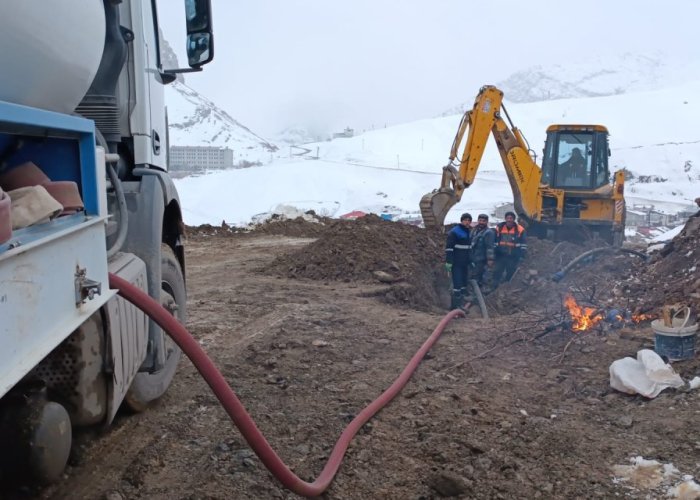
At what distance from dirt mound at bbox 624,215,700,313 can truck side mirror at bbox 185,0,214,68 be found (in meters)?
4.85

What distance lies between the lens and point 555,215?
12875 mm

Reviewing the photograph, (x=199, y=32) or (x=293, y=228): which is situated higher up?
(x=199, y=32)

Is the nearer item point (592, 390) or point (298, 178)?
point (592, 390)

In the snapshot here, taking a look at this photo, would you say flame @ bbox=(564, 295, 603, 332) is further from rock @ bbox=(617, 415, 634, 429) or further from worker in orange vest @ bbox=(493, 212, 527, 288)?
worker in orange vest @ bbox=(493, 212, 527, 288)

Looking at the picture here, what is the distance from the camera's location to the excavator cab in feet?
42.4

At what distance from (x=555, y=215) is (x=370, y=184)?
83.2 feet

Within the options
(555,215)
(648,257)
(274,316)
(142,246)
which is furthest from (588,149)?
(142,246)

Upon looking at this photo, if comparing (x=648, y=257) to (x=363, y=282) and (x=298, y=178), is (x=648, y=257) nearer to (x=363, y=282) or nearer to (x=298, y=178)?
(x=363, y=282)

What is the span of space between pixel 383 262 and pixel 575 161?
5640mm

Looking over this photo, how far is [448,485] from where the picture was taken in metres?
3.28

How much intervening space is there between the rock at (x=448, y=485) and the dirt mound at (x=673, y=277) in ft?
11.5

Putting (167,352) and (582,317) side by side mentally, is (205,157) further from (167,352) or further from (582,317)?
(167,352)

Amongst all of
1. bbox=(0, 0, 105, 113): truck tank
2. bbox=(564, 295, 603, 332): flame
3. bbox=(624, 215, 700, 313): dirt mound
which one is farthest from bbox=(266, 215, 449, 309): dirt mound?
bbox=(0, 0, 105, 113): truck tank

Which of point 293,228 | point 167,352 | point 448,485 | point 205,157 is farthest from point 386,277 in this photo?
point 205,157
